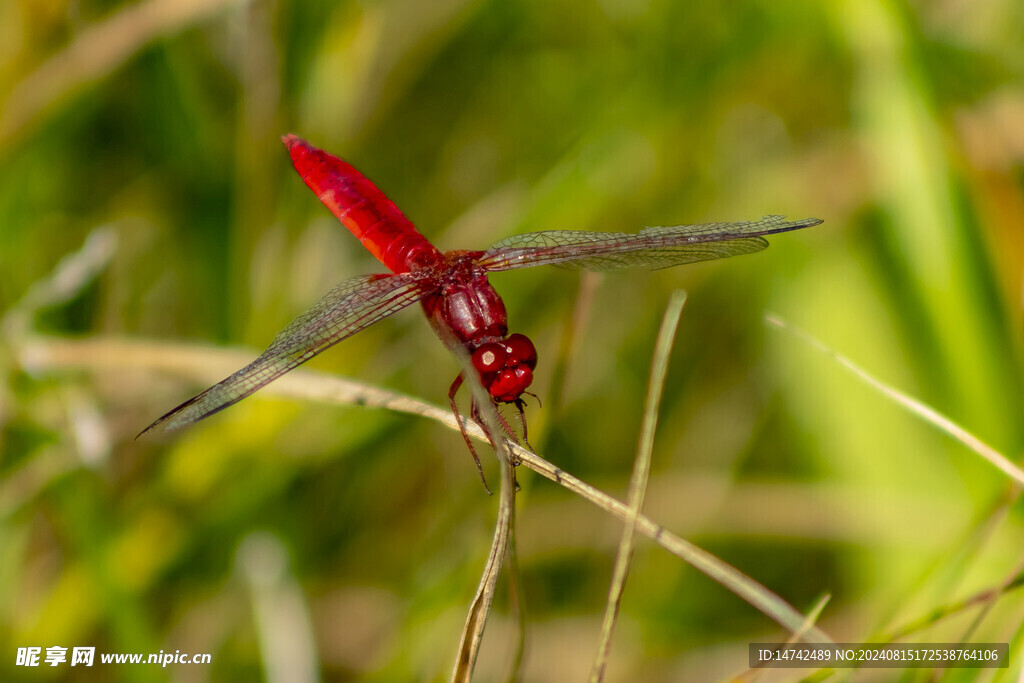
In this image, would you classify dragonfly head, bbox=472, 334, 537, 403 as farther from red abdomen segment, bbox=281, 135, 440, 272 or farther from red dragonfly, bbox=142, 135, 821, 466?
red abdomen segment, bbox=281, 135, 440, 272

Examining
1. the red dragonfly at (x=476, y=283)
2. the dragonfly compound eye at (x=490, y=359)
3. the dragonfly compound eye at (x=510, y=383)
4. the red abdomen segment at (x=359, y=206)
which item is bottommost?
the dragonfly compound eye at (x=510, y=383)

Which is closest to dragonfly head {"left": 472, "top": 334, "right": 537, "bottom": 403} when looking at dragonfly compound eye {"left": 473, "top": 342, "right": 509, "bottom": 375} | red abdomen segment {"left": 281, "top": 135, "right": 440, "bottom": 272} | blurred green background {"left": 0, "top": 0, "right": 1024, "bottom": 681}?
dragonfly compound eye {"left": 473, "top": 342, "right": 509, "bottom": 375}

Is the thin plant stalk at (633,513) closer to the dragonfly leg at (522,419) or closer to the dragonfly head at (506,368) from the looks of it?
the dragonfly leg at (522,419)

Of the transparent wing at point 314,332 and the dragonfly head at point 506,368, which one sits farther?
the dragonfly head at point 506,368

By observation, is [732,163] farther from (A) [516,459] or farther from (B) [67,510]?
(B) [67,510]

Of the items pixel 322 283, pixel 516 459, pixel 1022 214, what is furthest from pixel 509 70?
pixel 516 459

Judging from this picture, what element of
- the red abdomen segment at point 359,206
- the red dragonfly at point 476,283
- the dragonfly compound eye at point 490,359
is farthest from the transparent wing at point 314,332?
the dragonfly compound eye at point 490,359

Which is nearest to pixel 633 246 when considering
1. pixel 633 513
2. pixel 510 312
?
pixel 510 312

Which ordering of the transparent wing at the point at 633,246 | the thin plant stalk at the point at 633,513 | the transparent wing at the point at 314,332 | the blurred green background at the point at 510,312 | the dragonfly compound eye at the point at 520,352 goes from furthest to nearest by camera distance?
1. the blurred green background at the point at 510,312
2. the transparent wing at the point at 633,246
3. the dragonfly compound eye at the point at 520,352
4. the transparent wing at the point at 314,332
5. the thin plant stalk at the point at 633,513
